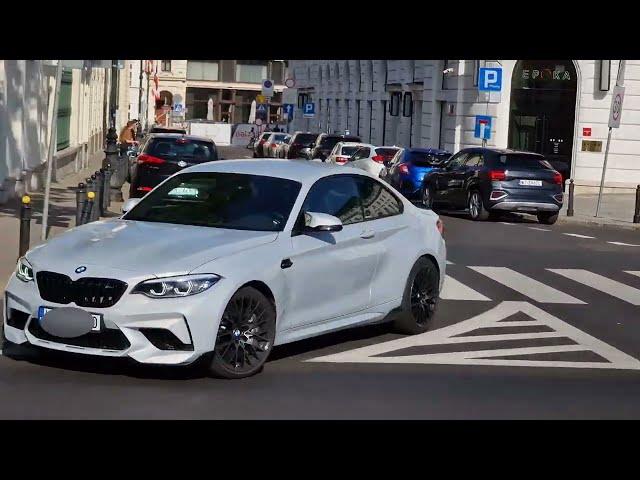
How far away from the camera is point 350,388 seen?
9.49m

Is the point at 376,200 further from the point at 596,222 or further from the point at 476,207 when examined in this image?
the point at 596,222

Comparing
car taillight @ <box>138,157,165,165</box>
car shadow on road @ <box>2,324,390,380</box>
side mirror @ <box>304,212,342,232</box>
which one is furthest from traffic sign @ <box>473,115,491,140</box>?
car shadow on road @ <box>2,324,390,380</box>

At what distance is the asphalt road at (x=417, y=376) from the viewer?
872 cm

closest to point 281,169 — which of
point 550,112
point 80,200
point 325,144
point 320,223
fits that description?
point 320,223

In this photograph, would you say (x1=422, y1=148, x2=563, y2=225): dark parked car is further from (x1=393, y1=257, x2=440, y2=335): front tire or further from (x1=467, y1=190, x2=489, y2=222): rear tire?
(x1=393, y1=257, x2=440, y2=335): front tire

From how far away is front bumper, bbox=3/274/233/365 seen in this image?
9078 mm

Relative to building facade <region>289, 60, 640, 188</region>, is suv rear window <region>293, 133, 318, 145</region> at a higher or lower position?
lower

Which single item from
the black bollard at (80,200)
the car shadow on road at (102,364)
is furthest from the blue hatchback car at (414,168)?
the car shadow on road at (102,364)

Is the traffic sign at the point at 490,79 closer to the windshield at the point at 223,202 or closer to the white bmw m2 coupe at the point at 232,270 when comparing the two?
the white bmw m2 coupe at the point at 232,270

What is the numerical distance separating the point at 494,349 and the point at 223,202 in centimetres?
265

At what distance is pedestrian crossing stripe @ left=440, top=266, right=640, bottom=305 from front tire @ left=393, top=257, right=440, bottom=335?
8.14ft

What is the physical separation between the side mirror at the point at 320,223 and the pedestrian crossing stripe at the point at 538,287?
448 centimetres
